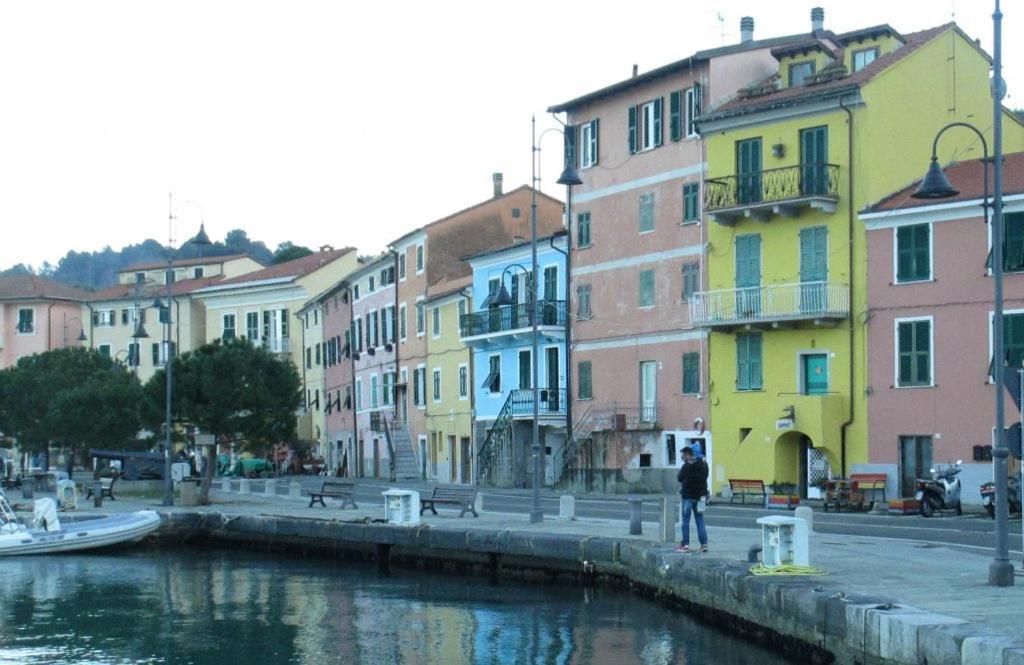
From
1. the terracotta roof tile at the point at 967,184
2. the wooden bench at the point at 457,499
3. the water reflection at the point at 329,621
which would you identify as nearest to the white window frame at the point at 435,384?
the terracotta roof tile at the point at 967,184

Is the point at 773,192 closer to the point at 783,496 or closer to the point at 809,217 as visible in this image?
the point at 809,217

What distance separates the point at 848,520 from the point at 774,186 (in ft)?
48.6

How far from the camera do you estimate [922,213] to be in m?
44.1

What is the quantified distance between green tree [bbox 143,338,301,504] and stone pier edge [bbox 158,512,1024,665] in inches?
322

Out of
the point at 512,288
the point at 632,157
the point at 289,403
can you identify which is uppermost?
the point at 632,157

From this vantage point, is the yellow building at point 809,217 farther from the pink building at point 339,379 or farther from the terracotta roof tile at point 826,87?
the pink building at point 339,379

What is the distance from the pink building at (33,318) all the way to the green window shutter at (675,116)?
2665 inches

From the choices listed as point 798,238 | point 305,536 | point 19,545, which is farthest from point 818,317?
point 19,545

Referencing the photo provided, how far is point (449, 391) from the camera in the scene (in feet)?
230

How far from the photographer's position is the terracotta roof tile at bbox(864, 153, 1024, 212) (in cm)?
4281

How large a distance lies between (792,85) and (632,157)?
773 cm

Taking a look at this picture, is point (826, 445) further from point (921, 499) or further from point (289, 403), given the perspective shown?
point (289, 403)

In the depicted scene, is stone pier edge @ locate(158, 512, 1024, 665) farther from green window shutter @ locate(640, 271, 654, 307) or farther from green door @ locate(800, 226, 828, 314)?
green window shutter @ locate(640, 271, 654, 307)

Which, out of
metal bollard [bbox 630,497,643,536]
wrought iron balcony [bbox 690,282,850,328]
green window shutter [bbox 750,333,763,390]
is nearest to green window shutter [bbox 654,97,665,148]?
wrought iron balcony [bbox 690,282,850,328]
